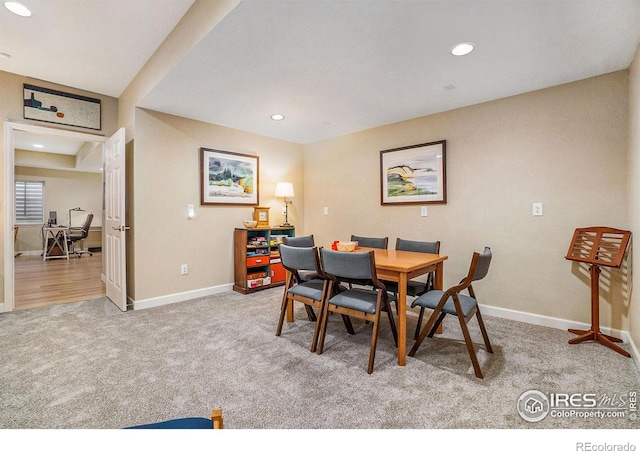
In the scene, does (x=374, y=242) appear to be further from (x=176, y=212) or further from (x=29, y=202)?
(x=29, y=202)

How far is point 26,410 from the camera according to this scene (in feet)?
5.25

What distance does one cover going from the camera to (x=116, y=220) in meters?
3.52

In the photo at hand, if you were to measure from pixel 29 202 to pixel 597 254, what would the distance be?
36.9 feet

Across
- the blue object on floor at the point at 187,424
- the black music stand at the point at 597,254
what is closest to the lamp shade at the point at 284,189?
the black music stand at the point at 597,254

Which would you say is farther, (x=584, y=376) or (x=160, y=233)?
(x=160, y=233)

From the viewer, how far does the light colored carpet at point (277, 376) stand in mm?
1546

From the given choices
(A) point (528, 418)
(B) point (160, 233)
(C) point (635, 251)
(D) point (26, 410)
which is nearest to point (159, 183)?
(B) point (160, 233)

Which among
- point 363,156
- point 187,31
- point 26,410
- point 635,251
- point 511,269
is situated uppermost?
point 187,31

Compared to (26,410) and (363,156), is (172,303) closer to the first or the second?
(26,410)

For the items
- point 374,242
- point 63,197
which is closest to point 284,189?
point 374,242

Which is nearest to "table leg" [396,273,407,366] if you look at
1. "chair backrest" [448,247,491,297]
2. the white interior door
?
"chair backrest" [448,247,491,297]

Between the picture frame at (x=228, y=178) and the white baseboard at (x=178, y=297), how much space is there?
45.8 inches

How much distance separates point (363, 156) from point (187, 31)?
2588mm

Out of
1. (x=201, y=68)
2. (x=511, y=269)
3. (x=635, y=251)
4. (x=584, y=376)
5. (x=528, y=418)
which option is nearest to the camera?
(x=528, y=418)
